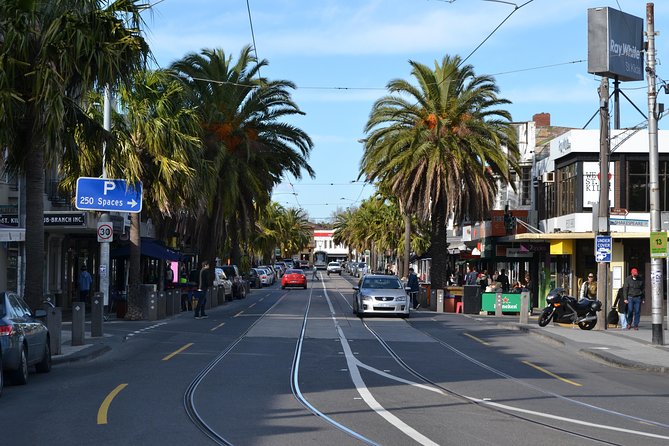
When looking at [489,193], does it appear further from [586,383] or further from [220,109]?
[586,383]

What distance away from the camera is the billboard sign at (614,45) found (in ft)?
98.1

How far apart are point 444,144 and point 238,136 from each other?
29.9 feet

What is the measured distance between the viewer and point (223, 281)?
46719 mm

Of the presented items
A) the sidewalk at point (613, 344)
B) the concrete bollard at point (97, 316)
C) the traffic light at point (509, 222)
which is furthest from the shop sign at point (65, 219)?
the traffic light at point (509, 222)

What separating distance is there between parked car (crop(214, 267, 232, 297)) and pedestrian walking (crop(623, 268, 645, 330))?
70.9 ft

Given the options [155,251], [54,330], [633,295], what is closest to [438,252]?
[155,251]

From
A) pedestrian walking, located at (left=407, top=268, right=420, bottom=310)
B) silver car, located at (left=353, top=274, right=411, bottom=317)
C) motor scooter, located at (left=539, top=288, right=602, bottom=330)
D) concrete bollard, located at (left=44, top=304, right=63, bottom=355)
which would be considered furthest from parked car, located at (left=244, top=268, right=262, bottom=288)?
concrete bollard, located at (left=44, top=304, right=63, bottom=355)

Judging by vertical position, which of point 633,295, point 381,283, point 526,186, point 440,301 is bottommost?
point 440,301

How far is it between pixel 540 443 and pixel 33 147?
12238mm

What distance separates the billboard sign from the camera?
29.9m

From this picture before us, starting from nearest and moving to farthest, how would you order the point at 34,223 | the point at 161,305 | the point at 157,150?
the point at 34,223
the point at 157,150
the point at 161,305

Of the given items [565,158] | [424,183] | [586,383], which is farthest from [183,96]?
[586,383]

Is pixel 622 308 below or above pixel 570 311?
above

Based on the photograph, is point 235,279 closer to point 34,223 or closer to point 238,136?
point 238,136
